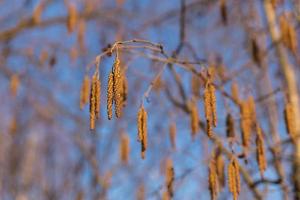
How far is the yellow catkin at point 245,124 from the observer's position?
2.56 m

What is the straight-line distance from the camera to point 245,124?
261cm

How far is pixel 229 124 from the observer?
9.00 ft

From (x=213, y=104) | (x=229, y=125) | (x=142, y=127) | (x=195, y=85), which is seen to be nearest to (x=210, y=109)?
(x=213, y=104)

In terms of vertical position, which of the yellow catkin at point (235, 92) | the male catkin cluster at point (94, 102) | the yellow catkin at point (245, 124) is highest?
the yellow catkin at point (235, 92)

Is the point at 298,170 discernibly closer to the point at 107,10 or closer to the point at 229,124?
the point at 229,124

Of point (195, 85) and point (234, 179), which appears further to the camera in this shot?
point (195, 85)

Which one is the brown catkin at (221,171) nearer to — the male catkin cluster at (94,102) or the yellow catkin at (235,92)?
the yellow catkin at (235,92)

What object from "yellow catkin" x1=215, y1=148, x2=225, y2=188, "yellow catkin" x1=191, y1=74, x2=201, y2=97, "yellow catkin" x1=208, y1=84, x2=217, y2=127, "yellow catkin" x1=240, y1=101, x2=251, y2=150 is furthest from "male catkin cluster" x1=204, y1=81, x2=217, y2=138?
"yellow catkin" x1=191, y1=74, x2=201, y2=97

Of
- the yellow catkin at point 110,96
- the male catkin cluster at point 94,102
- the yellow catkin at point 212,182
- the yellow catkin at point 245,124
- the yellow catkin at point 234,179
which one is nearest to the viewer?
the yellow catkin at point 110,96

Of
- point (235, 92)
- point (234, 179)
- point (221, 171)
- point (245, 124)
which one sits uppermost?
point (235, 92)

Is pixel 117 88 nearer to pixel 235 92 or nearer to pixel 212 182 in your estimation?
pixel 212 182

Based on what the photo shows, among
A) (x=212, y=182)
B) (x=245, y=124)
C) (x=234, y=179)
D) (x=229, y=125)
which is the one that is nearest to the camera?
(x=234, y=179)

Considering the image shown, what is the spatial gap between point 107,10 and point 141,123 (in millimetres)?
4248

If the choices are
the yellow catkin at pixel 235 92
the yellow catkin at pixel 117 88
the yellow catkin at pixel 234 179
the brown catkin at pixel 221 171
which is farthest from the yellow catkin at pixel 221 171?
the yellow catkin at pixel 117 88
